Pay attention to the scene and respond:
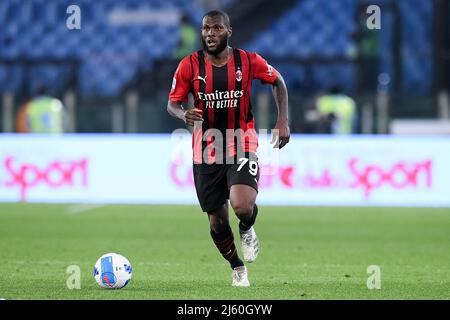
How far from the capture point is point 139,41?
27.1 m

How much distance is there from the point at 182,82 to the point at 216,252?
341 cm

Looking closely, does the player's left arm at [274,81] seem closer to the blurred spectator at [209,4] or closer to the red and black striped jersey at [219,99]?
the red and black striped jersey at [219,99]

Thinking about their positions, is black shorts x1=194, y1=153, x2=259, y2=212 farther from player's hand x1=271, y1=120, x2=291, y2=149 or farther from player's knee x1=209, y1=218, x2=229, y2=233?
player's hand x1=271, y1=120, x2=291, y2=149

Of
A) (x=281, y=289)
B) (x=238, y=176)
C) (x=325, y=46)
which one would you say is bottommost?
(x=281, y=289)

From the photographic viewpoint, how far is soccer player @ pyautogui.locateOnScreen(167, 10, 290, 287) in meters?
8.36

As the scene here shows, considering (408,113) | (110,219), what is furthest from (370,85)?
(110,219)

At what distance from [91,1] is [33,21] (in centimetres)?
144

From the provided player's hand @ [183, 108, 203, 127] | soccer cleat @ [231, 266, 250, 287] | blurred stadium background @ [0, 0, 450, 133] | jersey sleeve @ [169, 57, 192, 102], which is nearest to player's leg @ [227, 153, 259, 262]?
soccer cleat @ [231, 266, 250, 287]

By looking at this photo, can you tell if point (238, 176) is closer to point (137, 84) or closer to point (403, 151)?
point (403, 151)

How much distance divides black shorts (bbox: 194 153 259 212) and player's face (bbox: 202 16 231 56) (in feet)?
2.73

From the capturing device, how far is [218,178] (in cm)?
845
